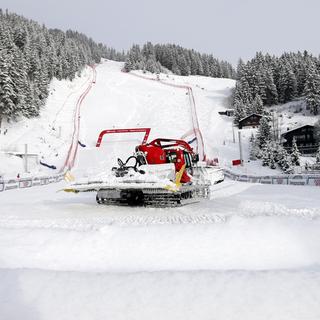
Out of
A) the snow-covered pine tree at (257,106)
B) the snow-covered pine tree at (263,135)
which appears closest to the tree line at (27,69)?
the snow-covered pine tree at (263,135)

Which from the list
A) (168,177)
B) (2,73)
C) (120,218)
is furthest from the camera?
(2,73)

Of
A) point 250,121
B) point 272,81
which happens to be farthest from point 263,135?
point 272,81

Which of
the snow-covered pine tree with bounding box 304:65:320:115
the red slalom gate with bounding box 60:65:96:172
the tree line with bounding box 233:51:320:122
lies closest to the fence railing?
the red slalom gate with bounding box 60:65:96:172

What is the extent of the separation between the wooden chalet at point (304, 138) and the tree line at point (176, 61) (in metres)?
69.1

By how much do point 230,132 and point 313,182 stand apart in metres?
43.1

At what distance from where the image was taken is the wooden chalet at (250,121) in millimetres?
65125

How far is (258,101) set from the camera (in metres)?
71.6

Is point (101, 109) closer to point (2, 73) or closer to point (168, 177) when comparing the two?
point (2, 73)

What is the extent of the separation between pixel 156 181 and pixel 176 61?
133090mm

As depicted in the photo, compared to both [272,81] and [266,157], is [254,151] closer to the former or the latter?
[266,157]

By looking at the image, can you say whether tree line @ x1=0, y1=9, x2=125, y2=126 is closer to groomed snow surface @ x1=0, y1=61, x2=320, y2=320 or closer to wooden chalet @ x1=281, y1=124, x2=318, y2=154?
groomed snow surface @ x1=0, y1=61, x2=320, y2=320

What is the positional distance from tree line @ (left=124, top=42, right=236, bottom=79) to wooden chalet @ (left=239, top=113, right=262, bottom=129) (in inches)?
2407

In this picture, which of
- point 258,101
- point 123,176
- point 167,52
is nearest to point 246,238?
point 123,176

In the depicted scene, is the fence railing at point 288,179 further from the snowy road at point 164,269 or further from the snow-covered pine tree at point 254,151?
the snow-covered pine tree at point 254,151
